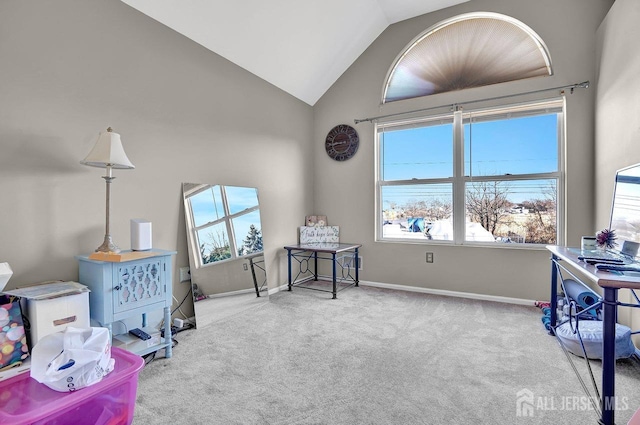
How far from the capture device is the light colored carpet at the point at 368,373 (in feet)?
5.29

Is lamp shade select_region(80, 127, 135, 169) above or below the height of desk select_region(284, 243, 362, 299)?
above

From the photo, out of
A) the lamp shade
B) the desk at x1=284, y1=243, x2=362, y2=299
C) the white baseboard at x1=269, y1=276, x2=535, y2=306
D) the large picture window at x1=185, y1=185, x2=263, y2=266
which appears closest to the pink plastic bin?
the lamp shade

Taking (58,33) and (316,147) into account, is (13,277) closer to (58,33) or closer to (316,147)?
(58,33)

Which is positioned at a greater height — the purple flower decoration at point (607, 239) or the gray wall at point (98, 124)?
the gray wall at point (98, 124)

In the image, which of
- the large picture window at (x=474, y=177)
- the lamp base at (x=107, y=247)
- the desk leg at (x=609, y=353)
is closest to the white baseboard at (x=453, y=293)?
the large picture window at (x=474, y=177)

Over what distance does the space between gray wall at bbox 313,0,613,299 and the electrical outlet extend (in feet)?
7.26

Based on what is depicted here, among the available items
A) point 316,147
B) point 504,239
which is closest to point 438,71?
point 316,147

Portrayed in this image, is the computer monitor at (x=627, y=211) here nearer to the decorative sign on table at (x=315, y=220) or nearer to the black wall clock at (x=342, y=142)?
the black wall clock at (x=342, y=142)

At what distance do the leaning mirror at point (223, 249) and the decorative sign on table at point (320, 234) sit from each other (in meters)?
0.89

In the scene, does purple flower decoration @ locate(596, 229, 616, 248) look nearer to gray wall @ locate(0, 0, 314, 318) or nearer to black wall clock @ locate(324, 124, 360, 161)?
black wall clock @ locate(324, 124, 360, 161)

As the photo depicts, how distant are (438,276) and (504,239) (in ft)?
2.83

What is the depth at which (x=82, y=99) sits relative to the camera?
2.17 m

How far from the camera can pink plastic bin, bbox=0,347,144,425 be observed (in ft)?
3.97

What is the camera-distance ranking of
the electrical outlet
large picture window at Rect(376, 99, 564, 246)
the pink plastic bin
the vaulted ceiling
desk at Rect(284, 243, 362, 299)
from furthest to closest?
desk at Rect(284, 243, 362, 299) < large picture window at Rect(376, 99, 564, 246) < the electrical outlet < the vaulted ceiling < the pink plastic bin
